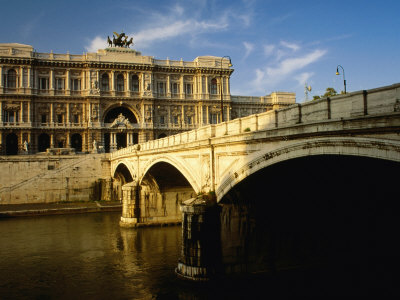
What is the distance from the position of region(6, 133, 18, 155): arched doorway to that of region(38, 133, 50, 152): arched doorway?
11.1 ft

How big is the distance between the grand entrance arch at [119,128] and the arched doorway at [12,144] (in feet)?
43.1

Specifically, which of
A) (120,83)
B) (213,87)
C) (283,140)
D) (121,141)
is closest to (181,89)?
(213,87)

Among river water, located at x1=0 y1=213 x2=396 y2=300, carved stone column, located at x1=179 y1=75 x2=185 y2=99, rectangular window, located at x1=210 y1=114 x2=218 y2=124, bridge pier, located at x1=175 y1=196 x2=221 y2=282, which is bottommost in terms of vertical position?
river water, located at x1=0 y1=213 x2=396 y2=300

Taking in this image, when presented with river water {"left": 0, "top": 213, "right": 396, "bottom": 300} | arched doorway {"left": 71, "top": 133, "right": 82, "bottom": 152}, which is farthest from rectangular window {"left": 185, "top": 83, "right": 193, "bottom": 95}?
river water {"left": 0, "top": 213, "right": 396, "bottom": 300}

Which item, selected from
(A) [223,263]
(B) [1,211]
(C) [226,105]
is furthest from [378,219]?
(C) [226,105]

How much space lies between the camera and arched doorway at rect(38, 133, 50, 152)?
60.7 metres

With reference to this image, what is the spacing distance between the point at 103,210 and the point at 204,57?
37.3m

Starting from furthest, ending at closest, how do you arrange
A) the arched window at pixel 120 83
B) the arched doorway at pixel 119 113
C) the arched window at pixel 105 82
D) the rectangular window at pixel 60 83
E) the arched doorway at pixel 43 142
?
the arched doorway at pixel 119 113
the arched window at pixel 120 83
the arched window at pixel 105 82
the rectangular window at pixel 60 83
the arched doorway at pixel 43 142

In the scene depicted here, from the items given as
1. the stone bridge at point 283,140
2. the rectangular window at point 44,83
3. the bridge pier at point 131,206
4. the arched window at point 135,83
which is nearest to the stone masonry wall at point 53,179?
the rectangular window at point 44,83

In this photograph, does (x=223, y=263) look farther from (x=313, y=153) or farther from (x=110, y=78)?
(x=110, y=78)

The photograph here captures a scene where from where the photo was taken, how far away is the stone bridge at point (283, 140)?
948 cm

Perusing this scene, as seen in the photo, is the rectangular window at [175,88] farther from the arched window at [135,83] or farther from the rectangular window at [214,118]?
the rectangular window at [214,118]

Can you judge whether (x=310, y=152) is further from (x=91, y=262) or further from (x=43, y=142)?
(x=43, y=142)

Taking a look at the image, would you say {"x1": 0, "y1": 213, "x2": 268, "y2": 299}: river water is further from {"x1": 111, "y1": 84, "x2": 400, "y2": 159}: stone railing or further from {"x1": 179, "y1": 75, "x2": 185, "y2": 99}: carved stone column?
{"x1": 179, "y1": 75, "x2": 185, "y2": 99}: carved stone column
